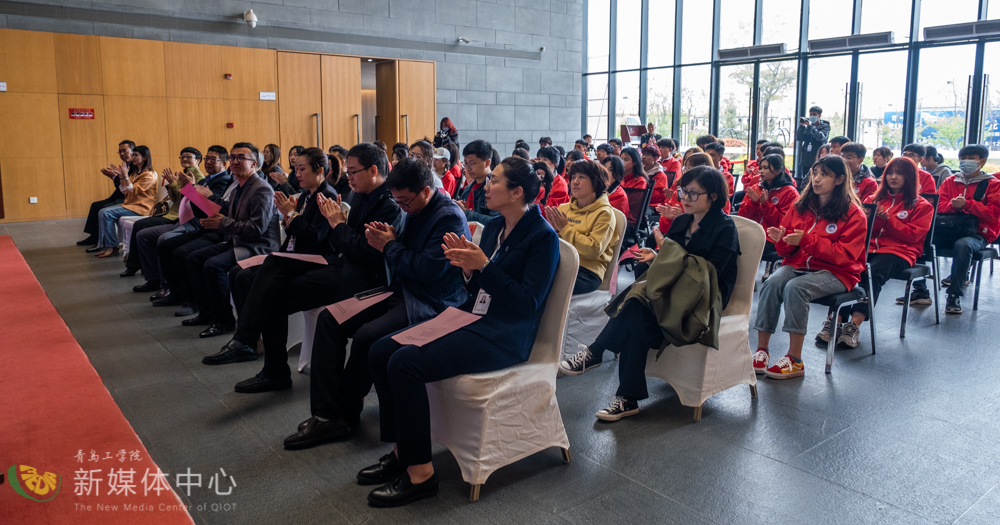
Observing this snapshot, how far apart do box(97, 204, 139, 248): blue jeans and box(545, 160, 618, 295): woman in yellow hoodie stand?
526 centimetres

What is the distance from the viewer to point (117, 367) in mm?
3676

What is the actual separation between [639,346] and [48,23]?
9723mm

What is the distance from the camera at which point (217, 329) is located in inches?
169

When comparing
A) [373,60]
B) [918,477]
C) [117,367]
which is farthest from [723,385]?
[373,60]

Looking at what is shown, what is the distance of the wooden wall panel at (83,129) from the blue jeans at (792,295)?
9440 millimetres

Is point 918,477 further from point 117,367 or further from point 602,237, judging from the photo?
point 117,367

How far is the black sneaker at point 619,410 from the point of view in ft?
9.58

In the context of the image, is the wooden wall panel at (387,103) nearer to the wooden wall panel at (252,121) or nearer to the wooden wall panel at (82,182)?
the wooden wall panel at (252,121)

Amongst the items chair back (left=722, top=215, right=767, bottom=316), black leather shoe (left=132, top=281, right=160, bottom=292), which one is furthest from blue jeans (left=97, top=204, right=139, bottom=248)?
chair back (left=722, top=215, right=767, bottom=316)

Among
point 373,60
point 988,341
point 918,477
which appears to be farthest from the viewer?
point 373,60

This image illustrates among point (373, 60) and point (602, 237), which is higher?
point (373, 60)

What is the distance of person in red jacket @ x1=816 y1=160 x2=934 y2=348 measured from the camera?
4141 mm

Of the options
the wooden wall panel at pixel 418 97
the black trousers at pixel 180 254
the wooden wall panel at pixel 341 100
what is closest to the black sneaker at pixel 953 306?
the black trousers at pixel 180 254

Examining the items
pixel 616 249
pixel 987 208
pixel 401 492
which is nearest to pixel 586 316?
pixel 616 249
